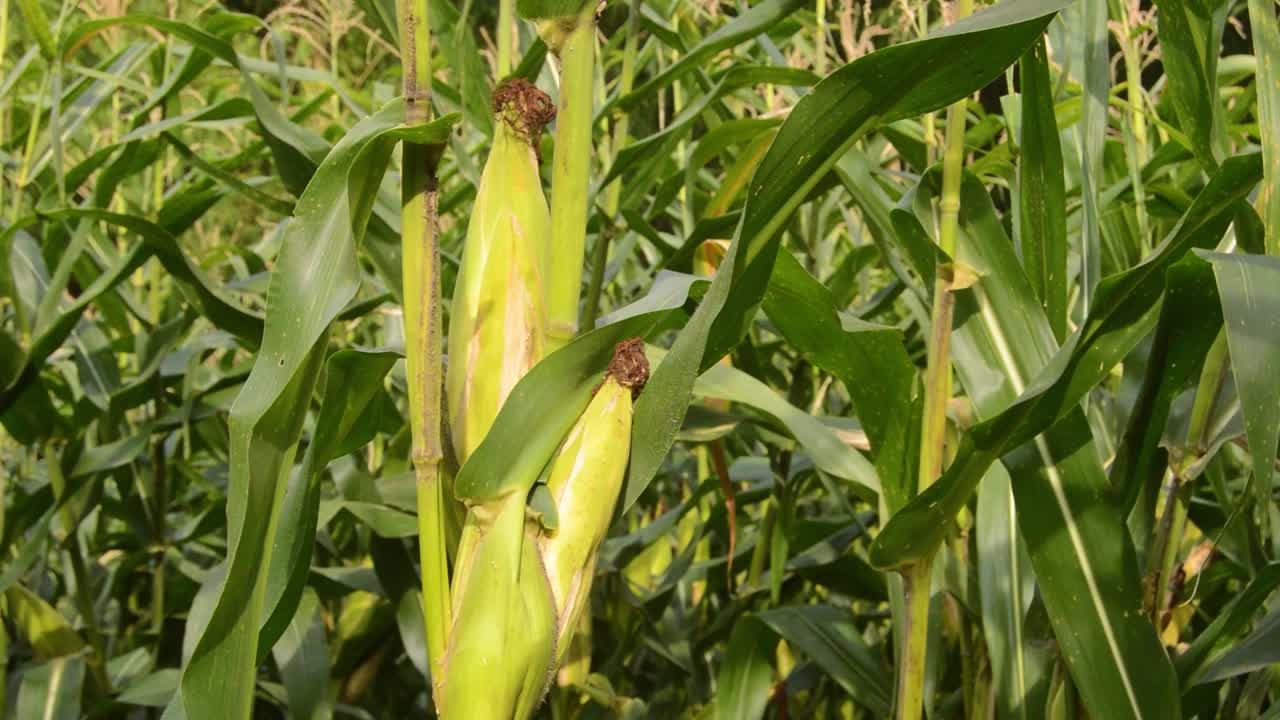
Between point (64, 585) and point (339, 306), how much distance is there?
1423 mm

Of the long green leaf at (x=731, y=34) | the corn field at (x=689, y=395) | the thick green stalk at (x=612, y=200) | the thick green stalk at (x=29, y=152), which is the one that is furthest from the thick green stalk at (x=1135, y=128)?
the thick green stalk at (x=29, y=152)

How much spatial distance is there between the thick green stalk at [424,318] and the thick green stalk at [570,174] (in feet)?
0.20

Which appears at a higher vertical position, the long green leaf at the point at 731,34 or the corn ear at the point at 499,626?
the long green leaf at the point at 731,34

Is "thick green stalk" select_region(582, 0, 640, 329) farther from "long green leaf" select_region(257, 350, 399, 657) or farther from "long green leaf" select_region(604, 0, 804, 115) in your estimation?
"long green leaf" select_region(257, 350, 399, 657)

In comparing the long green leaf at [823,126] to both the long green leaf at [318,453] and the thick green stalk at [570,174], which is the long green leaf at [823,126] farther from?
the long green leaf at [318,453]

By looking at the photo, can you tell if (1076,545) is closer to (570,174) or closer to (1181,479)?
(1181,479)

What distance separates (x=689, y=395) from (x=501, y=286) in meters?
0.12

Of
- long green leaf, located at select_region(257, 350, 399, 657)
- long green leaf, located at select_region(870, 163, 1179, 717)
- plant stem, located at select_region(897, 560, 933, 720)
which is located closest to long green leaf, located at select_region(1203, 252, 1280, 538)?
long green leaf, located at select_region(870, 163, 1179, 717)

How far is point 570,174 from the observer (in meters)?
0.63

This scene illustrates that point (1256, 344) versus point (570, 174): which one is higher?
point (570, 174)

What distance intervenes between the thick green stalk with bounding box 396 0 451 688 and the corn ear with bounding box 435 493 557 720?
0.03 m

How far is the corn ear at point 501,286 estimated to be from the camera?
0.62 meters

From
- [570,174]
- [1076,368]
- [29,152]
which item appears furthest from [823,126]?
[29,152]

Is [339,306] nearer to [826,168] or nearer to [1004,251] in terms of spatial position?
[826,168]
